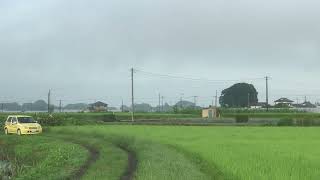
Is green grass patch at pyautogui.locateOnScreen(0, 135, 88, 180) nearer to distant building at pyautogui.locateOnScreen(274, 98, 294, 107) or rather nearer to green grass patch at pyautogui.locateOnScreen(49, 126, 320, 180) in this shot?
green grass patch at pyautogui.locateOnScreen(49, 126, 320, 180)

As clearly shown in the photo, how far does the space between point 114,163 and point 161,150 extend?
387cm

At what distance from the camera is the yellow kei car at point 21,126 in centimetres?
4419

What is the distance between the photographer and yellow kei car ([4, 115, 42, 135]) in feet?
145

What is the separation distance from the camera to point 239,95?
13275 centimetres

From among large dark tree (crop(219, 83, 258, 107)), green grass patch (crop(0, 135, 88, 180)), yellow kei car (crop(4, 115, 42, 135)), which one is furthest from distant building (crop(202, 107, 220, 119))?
green grass patch (crop(0, 135, 88, 180))

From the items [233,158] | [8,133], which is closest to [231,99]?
[8,133]

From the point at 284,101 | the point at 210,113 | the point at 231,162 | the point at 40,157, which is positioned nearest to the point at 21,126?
the point at 40,157

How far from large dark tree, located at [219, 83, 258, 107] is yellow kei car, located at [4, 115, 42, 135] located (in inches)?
3535

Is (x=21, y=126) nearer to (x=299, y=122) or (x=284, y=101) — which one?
(x=299, y=122)

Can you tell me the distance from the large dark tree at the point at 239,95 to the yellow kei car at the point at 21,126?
89786 millimetres

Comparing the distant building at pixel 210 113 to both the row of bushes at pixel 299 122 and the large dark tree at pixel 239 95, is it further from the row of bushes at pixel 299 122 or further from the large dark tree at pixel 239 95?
the large dark tree at pixel 239 95

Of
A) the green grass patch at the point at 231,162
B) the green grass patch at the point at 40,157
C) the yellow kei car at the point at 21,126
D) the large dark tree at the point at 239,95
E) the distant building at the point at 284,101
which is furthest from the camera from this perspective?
the distant building at the point at 284,101

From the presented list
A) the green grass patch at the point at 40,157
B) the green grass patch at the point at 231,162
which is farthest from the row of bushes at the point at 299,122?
the green grass patch at the point at 231,162

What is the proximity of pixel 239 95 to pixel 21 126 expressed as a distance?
9323cm
